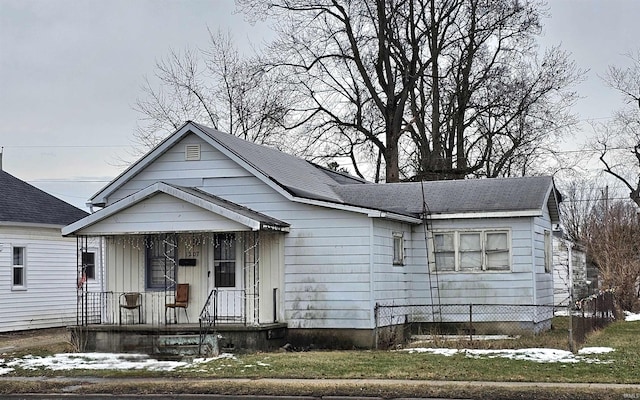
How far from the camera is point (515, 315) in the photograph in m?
24.3

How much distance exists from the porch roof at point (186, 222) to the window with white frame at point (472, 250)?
16.5 feet

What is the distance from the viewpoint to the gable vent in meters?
23.7

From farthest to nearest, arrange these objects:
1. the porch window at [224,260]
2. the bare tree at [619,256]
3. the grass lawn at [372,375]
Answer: the bare tree at [619,256], the porch window at [224,260], the grass lawn at [372,375]

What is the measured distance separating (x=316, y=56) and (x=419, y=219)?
20127 mm

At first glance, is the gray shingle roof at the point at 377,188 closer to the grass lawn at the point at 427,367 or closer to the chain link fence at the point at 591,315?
the chain link fence at the point at 591,315

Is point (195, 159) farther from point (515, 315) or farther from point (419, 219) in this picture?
point (515, 315)

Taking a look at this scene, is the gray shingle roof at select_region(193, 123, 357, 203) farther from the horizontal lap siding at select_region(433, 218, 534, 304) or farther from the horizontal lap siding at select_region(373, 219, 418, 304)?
the horizontal lap siding at select_region(433, 218, 534, 304)

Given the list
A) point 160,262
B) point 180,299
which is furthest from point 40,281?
point 180,299

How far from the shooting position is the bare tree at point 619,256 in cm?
3462

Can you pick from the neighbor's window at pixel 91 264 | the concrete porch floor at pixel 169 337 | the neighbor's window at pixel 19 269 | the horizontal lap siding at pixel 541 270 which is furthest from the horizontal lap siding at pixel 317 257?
the neighbor's window at pixel 91 264

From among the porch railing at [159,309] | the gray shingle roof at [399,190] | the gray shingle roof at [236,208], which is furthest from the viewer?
the gray shingle roof at [399,190]

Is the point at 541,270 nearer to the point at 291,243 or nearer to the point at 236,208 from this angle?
the point at 291,243


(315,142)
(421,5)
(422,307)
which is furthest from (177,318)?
(421,5)

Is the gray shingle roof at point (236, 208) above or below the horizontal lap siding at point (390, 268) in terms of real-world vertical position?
above
